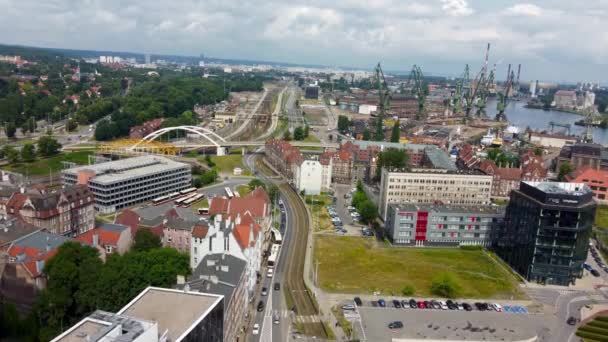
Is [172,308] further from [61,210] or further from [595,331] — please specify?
[595,331]

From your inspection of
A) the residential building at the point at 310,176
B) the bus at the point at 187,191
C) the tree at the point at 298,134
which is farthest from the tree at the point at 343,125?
the bus at the point at 187,191

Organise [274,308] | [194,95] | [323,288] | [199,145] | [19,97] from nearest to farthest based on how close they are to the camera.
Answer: [274,308], [323,288], [199,145], [19,97], [194,95]

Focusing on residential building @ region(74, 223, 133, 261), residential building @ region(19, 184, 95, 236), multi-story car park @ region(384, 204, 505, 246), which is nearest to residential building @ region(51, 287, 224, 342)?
residential building @ region(74, 223, 133, 261)

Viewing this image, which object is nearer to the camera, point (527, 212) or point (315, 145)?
point (527, 212)

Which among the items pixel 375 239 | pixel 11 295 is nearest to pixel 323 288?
pixel 375 239

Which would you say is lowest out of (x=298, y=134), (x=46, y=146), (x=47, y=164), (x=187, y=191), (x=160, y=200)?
(x=160, y=200)

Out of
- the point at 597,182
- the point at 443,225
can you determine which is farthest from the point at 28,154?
the point at 597,182

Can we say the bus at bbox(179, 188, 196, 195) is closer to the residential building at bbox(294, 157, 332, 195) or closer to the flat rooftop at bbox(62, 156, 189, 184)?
the flat rooftop at bbox(62, 156, 189, 184)

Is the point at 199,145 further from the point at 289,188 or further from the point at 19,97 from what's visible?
the point at 19,97
